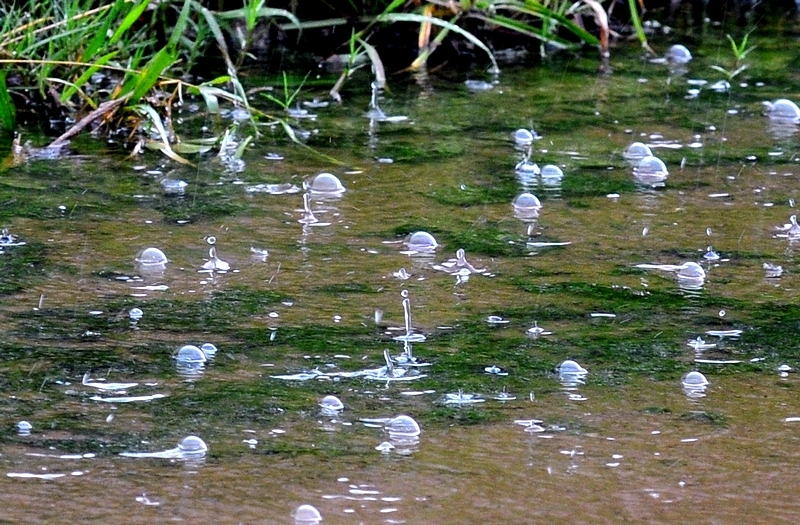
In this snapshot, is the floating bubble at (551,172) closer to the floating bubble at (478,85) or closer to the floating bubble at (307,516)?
the floating bubble at (478,85)

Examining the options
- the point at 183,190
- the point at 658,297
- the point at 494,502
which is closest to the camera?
the point at 494,502

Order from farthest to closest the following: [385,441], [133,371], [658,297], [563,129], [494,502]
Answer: [563,129], [658,297], [133,371], [385,441], [494,502]

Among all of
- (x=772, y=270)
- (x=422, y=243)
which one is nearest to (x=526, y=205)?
(x=422, y=243)

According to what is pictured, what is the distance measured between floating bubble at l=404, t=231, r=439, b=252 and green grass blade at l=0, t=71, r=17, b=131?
4.38 feet

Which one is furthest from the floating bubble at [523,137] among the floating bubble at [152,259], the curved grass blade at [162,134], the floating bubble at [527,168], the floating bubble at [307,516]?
the floating bubble at [307,516]

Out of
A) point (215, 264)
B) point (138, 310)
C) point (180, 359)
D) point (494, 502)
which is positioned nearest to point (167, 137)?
point (215, 264)

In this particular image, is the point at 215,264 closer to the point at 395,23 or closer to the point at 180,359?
the point at 180,359

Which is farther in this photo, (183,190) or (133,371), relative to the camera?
(183,190)

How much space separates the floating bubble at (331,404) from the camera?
183cm

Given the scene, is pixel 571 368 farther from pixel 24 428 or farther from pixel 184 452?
pixel 24 428

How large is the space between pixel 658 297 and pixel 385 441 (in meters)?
0.79

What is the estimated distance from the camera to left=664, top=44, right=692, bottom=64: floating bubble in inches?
172

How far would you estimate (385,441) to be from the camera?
1732mm

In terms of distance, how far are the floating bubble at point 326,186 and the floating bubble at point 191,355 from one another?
978mm
